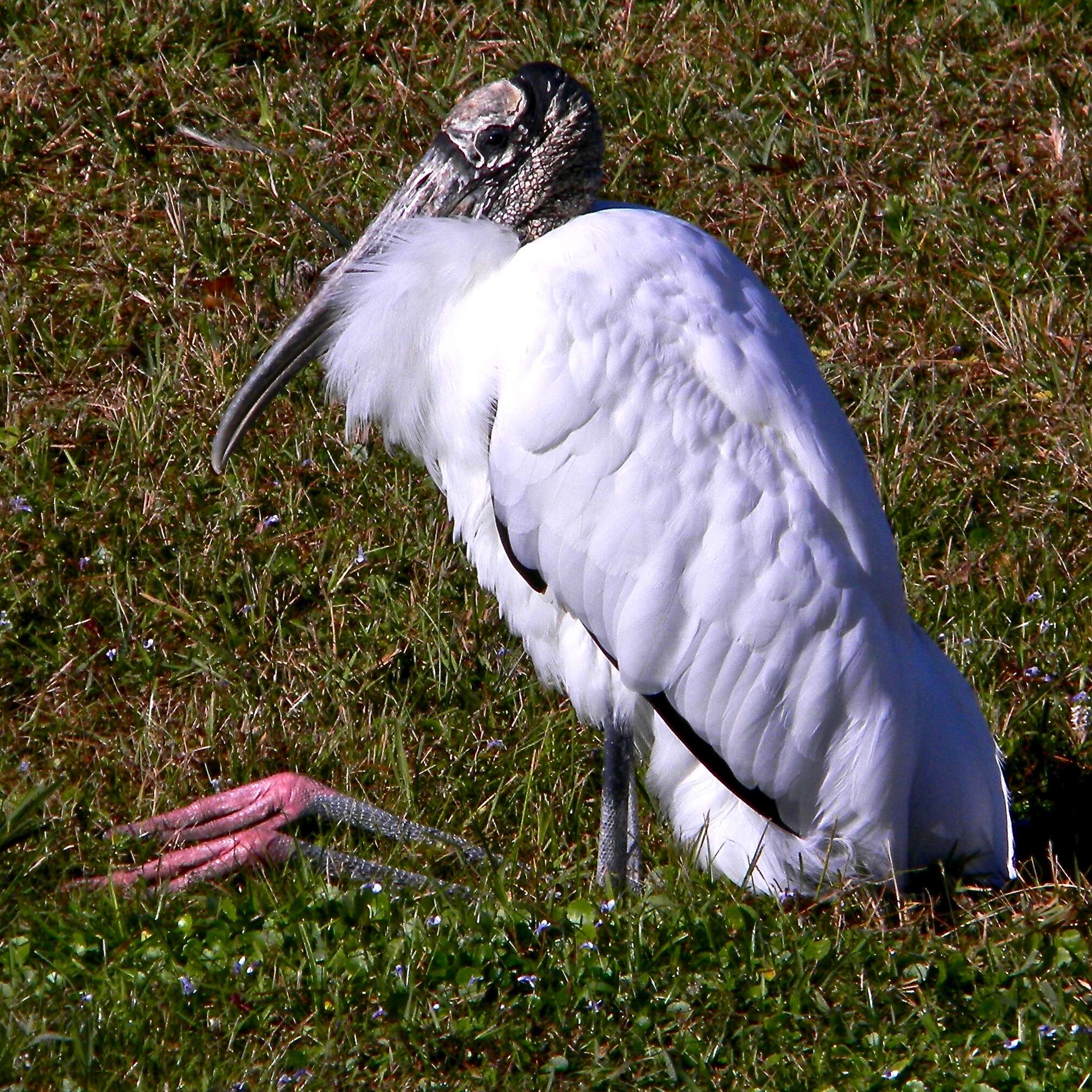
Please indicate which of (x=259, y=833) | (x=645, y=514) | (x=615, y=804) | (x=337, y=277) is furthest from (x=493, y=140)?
(x=259, y=833)

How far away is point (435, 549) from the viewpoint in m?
4.47

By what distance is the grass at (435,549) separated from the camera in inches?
118

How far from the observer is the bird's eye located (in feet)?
12.0

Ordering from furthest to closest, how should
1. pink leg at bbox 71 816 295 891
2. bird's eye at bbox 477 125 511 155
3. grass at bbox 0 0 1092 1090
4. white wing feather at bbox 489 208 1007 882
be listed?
bird's eye at bbox 477 125 511 155
pink leg at bbox 71 816 295 891
white wing feather at bbox 489 208 1007 882
grass at bbox 0 0 1092 1090

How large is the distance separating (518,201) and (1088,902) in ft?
6.03

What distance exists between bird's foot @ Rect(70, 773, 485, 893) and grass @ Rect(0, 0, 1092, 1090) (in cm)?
7

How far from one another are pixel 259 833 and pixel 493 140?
5.00ft

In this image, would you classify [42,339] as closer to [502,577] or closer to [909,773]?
[502,577]

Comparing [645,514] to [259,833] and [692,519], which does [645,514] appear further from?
[259,833]

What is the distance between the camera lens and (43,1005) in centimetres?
293

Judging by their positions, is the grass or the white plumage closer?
the grass

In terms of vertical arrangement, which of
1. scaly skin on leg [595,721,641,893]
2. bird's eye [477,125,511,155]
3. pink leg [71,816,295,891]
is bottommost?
scaly skin on leg [595,721,641,893]

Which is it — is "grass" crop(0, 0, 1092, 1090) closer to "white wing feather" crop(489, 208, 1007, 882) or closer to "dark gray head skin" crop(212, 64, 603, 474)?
"white wing feather" crop(489, 208, 1007, 882)

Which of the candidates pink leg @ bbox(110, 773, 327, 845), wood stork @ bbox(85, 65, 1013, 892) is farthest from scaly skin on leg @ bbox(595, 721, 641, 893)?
pink leg @ bbox(110, 773, 327, 845)
